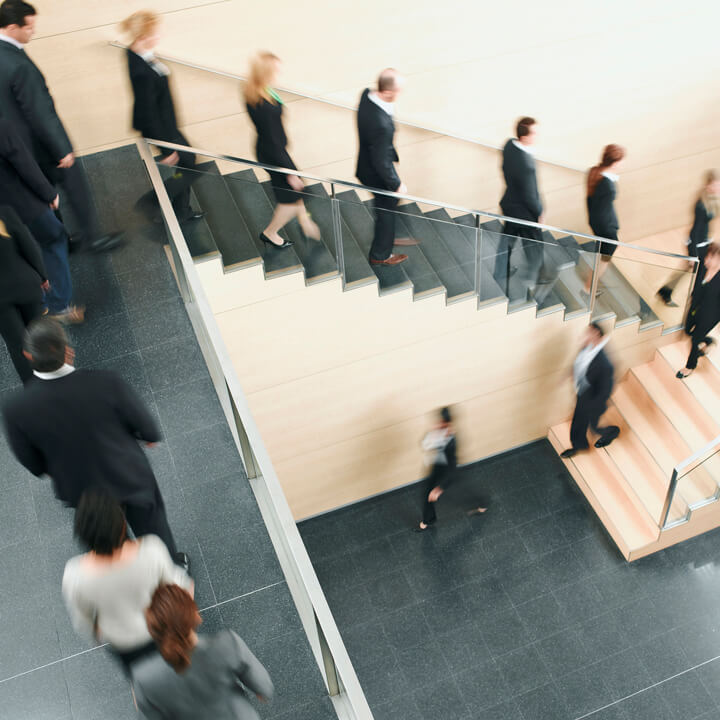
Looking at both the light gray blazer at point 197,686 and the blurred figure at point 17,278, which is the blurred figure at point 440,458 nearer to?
the blurred figure at point 17,278

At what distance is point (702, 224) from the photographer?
7.39 m

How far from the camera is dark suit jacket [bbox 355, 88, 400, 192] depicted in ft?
18.2

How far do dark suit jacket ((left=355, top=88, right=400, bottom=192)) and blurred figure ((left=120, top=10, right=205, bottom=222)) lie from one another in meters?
1.28

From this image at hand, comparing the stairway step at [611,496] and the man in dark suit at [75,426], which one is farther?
the stairway step at [611,496]

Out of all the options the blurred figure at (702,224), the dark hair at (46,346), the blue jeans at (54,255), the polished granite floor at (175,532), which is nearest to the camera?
the dark hair at (46,346)

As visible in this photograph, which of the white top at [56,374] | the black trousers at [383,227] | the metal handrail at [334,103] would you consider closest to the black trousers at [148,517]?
the white top at [56,374]

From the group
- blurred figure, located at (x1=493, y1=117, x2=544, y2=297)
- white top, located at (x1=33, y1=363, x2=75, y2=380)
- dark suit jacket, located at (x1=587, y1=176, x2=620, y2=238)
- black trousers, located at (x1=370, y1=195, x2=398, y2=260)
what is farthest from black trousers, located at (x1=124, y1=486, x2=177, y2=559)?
dark suit jacket, located at (x1=587, y1=176, x2=620, y2=238)

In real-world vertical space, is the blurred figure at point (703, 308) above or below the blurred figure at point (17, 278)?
below

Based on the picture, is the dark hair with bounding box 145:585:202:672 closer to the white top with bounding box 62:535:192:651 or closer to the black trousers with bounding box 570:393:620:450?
the white top with bounding box 62:535:192:651

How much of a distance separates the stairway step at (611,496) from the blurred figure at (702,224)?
1.74m

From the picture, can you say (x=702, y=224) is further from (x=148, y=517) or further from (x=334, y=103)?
(x=148, y=517)

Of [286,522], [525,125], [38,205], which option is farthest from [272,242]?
[286,522]

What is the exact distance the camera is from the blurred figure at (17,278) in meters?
3.77

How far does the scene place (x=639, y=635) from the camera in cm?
666
